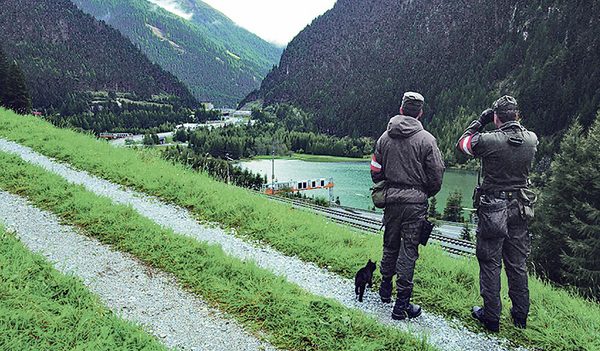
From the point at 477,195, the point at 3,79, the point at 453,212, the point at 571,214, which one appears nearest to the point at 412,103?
the point at 477,195

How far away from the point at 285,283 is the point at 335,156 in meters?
158

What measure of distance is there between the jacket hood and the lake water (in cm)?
6366

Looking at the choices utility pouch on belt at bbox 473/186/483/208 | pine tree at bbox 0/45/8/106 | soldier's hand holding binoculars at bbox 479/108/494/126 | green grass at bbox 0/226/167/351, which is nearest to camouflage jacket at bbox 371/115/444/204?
utility pouch on belt at bbox 473/186/483/208

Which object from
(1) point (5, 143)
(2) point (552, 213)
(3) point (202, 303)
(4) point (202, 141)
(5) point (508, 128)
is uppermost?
(5) point (508, 128)

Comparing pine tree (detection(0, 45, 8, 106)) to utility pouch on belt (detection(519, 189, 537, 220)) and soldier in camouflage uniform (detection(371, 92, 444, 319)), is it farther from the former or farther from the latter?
utility pouch on belt (detection(519, 189, 537, 220))

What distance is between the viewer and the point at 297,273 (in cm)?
565

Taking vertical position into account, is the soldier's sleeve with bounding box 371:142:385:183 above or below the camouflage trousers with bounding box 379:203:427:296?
above

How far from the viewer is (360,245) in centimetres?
673

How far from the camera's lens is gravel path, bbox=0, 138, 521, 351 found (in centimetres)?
416

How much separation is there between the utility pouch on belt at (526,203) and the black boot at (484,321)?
1.36 m

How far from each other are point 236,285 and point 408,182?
9.01ft

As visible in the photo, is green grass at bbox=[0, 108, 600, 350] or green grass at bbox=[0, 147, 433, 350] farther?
green grass at bbox=[0, 108, 600, 350]

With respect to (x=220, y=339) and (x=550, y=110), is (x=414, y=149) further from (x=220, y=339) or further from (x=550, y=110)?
(x=550, y=110)

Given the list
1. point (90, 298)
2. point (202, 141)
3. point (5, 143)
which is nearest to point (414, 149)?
point (90, 298)
